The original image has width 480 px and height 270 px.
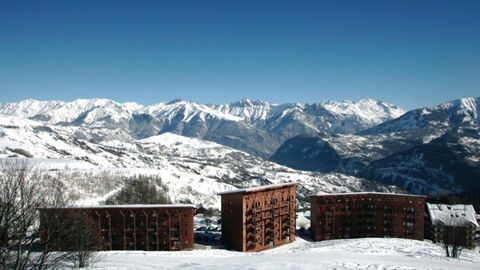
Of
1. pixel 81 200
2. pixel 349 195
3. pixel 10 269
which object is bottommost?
pixel 81 200

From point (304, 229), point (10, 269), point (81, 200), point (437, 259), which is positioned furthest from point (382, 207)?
point (81, 200)

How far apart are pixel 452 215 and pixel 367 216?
25.7 metres

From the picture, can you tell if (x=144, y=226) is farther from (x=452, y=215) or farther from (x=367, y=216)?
(x=452, y=215)

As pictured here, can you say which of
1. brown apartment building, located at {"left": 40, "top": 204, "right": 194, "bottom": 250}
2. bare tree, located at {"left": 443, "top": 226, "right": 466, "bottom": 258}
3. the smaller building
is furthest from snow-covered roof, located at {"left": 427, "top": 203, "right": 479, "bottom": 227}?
brown apartment building, located at {"left": 40, "top": 204, "right": 194, "bottom": 250}

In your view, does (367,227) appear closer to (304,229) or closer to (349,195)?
(349,195)

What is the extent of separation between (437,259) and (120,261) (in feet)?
154

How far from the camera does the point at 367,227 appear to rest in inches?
4902

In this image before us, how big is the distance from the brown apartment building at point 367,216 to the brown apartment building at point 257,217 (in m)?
11.6

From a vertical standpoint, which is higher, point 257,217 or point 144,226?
point 257,217

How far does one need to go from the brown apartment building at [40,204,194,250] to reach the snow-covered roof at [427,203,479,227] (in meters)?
76.4

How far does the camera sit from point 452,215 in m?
126

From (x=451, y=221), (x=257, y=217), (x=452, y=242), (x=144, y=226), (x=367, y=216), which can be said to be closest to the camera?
(x=452, y=242)

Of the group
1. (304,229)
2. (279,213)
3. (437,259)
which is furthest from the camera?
(304,229)

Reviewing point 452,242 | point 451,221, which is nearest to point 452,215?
point 451,221
